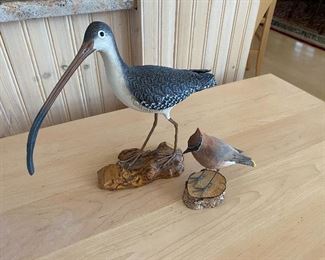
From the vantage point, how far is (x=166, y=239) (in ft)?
1.64

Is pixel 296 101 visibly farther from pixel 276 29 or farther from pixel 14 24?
pixel 276 29

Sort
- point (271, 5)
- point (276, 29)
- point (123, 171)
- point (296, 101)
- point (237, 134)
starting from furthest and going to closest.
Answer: point (276, 29) < point (271, 5) < point (296, 101) < point (237, 134) < point (123, 171)

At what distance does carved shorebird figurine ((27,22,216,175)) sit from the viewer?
424 mm

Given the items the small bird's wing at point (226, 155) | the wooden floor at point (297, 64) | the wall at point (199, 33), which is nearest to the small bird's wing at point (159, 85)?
the small bird's wing at point (226, 155)

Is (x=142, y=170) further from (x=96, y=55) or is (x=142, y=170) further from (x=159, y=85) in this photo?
(x=96, y=55)

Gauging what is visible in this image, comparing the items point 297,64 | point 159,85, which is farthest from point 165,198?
point 297,64

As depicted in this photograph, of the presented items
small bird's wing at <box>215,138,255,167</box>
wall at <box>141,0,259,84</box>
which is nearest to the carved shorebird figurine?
small bird's wing at <box>215,138,255,167</box>

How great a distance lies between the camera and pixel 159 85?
50cm

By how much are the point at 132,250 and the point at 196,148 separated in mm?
202

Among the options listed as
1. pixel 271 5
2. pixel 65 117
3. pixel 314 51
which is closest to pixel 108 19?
pixel 65 117

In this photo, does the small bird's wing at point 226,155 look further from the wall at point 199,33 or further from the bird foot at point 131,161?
the wall at point 199,33

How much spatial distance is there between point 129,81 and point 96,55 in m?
0.38

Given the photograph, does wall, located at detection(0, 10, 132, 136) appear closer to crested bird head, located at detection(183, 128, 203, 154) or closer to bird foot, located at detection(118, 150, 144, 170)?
bird foot, located at detection(118, 150, 144, 170)

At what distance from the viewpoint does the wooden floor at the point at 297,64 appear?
1818mm
